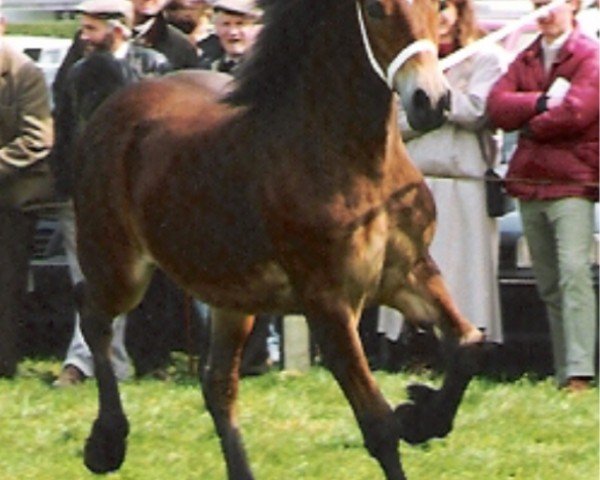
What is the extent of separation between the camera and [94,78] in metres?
11.9

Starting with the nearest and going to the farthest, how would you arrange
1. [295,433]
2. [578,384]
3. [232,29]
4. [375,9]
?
[375,9]
[295,433]
[578,384]
[232,29]

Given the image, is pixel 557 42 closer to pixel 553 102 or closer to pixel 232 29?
pixel 553 102

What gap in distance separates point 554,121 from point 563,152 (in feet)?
0.66

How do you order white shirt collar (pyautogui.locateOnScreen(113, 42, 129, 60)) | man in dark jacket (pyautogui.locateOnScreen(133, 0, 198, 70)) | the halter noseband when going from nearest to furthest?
the halter noseband → white shirt collar (pyautogui.locateOnScreen(113, 42, 129, 60)) → man in dark jacket (pyautogui.locateOnScreen(133, 0, 198, 70))

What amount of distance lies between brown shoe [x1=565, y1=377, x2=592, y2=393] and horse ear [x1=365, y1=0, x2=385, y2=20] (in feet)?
12.1

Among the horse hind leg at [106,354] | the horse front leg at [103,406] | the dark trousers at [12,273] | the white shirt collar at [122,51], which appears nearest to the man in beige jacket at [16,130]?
the dark trousers at [12,273]

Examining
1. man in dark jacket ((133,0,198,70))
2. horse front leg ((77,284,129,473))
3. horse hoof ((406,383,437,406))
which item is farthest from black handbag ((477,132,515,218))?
horse hoof ((406,383,437,406))

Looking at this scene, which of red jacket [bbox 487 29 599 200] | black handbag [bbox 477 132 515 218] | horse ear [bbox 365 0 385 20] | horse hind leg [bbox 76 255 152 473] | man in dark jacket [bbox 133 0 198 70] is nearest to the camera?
horse ear [bbox 365 0 385 20]

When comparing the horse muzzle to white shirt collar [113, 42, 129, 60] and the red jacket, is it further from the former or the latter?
white shirt collar [113, 42, 129, 60]

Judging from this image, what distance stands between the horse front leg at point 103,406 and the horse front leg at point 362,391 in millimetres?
1619

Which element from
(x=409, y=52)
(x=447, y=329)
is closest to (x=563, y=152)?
(x=447, y=329)

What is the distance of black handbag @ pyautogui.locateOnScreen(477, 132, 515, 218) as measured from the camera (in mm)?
11992

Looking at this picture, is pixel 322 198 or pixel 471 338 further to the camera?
pixel 471 338

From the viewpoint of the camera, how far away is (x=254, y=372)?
12.4m
